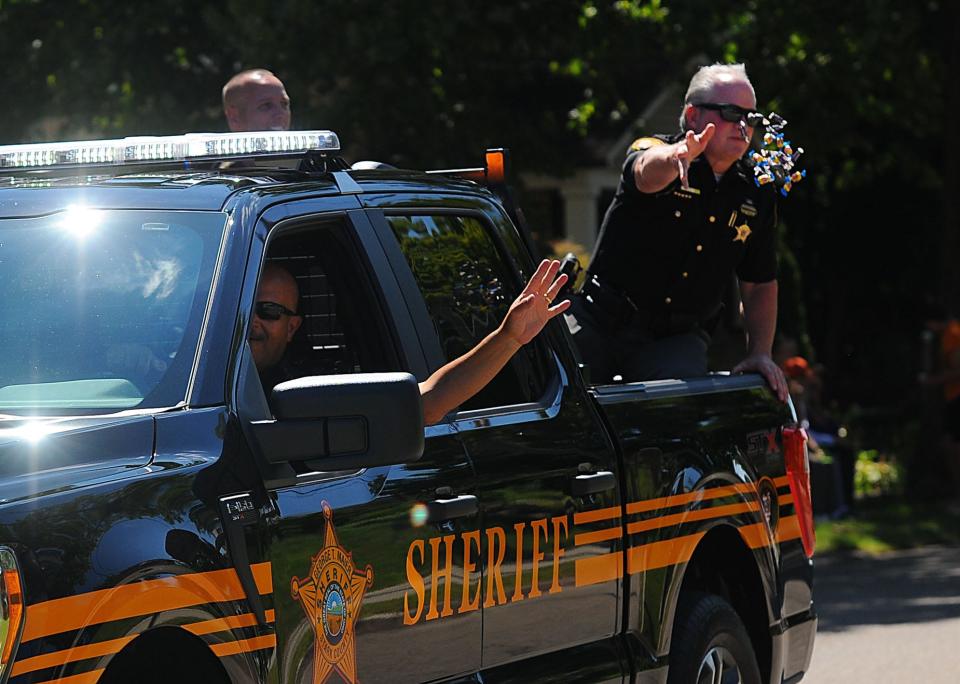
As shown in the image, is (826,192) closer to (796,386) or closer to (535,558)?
(796,386)

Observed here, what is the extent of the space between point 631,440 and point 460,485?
3.16 feet

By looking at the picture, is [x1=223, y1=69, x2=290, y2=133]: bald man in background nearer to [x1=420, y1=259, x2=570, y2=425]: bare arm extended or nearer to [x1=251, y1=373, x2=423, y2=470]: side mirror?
[x1=420, y1=259, x2=570, y2=425]: bare arm extended

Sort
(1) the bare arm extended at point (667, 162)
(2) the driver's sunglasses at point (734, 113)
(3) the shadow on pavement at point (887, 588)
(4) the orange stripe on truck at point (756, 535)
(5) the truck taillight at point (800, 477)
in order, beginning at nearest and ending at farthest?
(1) the bare arm extended at point (667, 162), (4) the orange stripe on truck at point (756, 535), (5) the truck taillight at point (800, 477), (2) the driver's sunglasses at point (734, 113), (3) the shadow on pavement at point (887, 588)

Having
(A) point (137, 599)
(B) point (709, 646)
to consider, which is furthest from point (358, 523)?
(B) point (709, 646)

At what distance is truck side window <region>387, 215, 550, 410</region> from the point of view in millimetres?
4684

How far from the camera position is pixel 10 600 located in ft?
10.0

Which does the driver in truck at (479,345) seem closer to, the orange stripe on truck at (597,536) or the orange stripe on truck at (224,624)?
the orange stripe on truck at (597,536)

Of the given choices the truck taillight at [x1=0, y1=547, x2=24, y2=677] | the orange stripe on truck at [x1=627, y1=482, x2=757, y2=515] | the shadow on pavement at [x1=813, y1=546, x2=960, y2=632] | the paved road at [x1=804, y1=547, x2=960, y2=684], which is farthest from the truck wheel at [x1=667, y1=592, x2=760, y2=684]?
the shadow on pavement at [x1=813, y1=546, x2=960, y2=632]

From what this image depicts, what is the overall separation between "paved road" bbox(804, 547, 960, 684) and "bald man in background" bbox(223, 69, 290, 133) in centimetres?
360

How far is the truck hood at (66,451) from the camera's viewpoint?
3.20 metres

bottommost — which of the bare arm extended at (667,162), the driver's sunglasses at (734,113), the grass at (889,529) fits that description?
the grass at (889,529)

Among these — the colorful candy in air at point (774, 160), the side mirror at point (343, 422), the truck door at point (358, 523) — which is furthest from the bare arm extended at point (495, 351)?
the colorful candy in air at point (774, 160)

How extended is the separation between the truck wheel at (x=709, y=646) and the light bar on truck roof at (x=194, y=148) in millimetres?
1812

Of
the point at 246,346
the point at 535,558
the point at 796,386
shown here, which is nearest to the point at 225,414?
the point at 246,346
